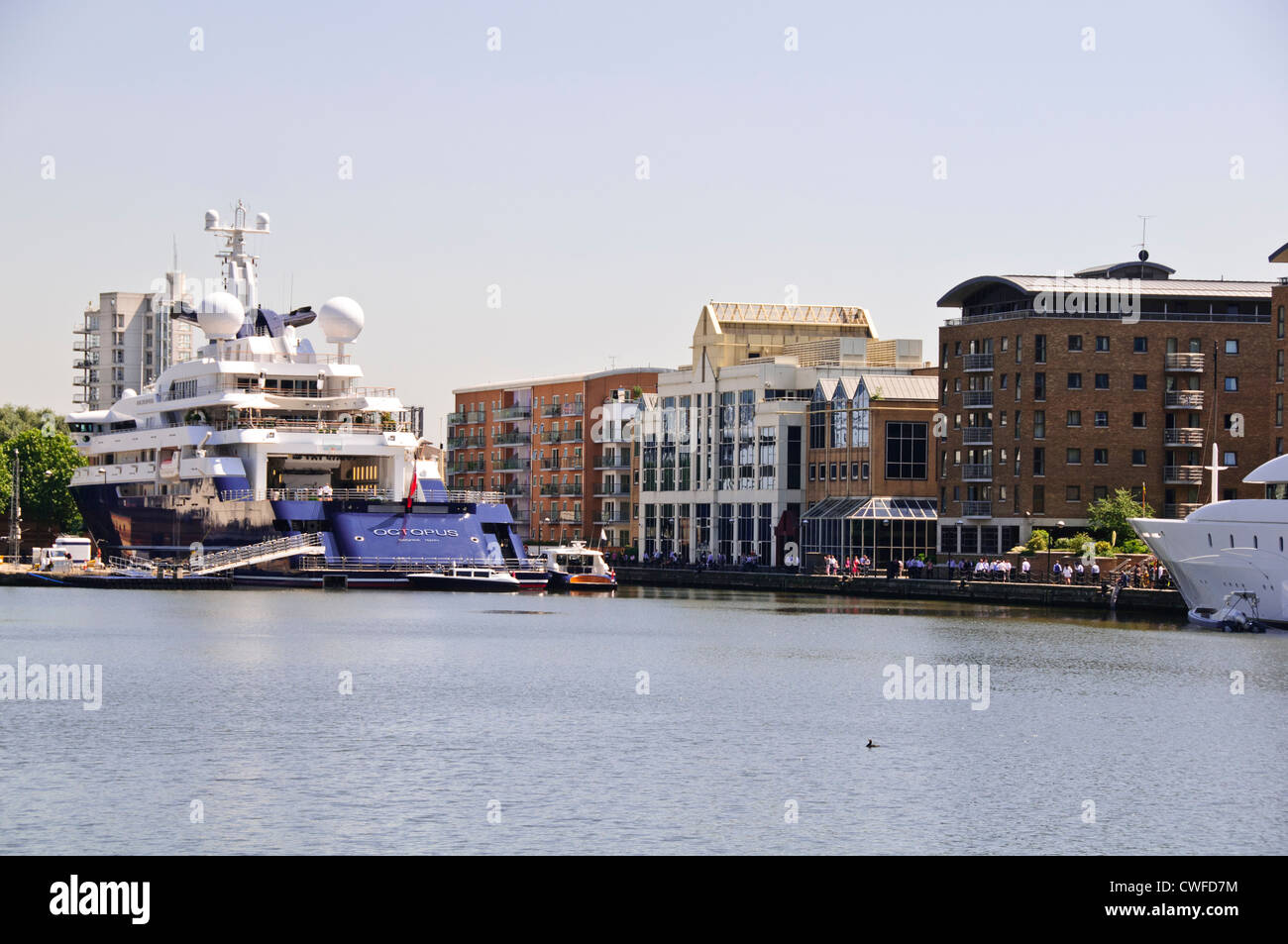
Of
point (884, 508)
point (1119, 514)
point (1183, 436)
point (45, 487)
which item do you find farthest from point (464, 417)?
point (1119, 514)

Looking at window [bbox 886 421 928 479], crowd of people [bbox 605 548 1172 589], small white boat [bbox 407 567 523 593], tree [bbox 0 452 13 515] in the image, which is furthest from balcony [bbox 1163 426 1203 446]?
tree [bbox 0 452 13 515]

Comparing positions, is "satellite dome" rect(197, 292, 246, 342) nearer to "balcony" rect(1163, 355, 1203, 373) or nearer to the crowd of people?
the crowd of people

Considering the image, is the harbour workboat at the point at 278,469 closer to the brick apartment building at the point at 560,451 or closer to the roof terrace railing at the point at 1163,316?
the roof terrace railing at the point at 1163,316

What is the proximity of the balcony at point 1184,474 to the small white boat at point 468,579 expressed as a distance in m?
42.2

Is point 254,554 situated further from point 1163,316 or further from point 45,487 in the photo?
point 45,487

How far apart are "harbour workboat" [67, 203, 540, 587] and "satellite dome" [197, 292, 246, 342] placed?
0.08m

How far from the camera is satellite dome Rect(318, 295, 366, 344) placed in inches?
4375

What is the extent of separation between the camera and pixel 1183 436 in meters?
118

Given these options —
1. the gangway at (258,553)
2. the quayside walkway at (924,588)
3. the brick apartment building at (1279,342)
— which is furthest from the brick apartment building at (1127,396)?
the gangway at (258,553)

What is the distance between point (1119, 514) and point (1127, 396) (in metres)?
10.6

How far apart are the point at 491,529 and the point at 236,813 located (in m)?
72.4

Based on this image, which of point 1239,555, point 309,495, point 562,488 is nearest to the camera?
point 1239,555

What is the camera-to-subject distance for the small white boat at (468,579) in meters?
100
